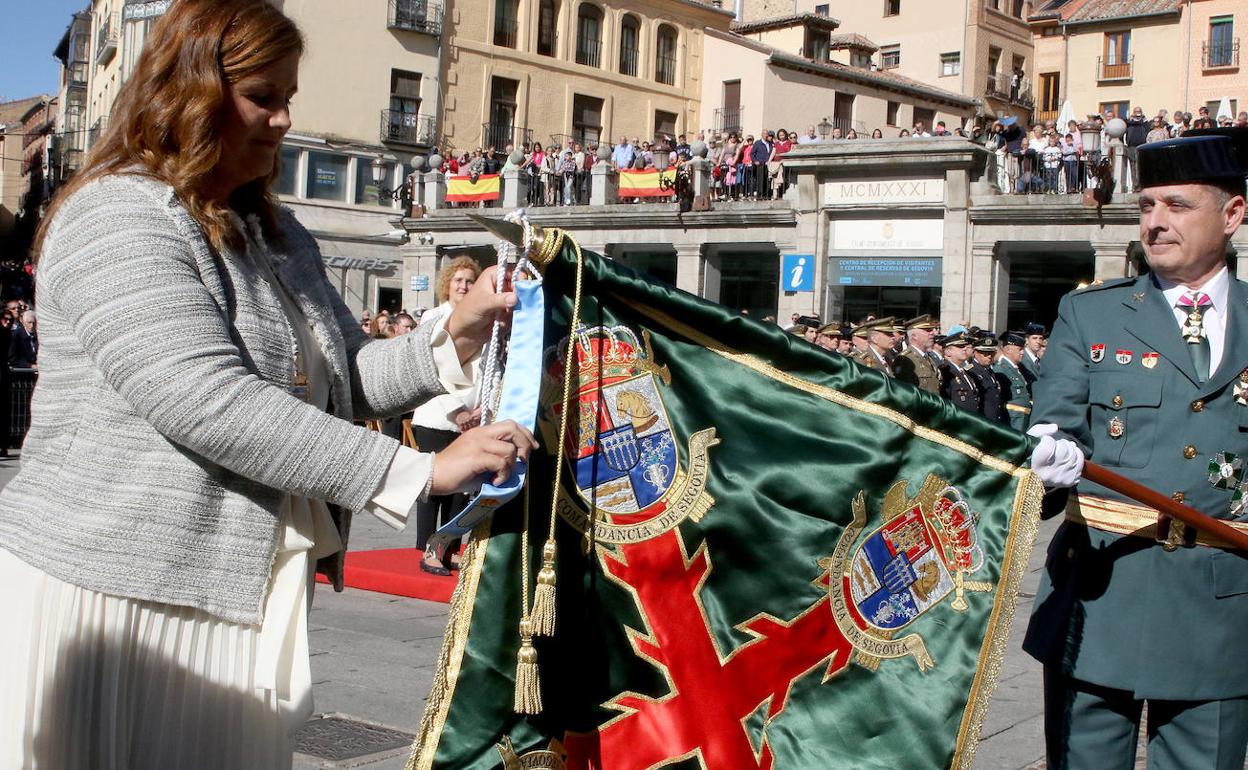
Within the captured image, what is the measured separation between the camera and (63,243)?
2152mm

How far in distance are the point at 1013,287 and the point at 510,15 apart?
73.4 feet

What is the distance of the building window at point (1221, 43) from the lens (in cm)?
4641

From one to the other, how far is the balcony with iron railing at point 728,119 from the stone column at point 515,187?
566 inches

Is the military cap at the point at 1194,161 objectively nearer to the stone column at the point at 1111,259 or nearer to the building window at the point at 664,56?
the stone column at the point at 1111,259

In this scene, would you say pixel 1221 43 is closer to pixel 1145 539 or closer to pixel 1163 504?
pixel 1145 539

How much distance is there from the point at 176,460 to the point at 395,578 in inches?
252

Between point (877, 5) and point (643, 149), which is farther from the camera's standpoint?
point (877, 5)

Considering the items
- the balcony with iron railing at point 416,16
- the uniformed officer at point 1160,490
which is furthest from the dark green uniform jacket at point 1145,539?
the balcony with iron railing at point 416,16

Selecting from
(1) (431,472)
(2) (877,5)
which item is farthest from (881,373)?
(2) (877,5)

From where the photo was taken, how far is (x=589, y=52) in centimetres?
4544

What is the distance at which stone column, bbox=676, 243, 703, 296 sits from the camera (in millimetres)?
28766

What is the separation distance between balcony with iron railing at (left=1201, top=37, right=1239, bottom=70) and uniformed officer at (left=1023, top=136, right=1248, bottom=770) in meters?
48.4

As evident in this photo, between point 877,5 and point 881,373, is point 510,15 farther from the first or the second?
point 881,373

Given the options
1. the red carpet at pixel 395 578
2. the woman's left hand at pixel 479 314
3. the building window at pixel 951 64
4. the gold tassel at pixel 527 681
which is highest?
the building window at pixel 951 64
